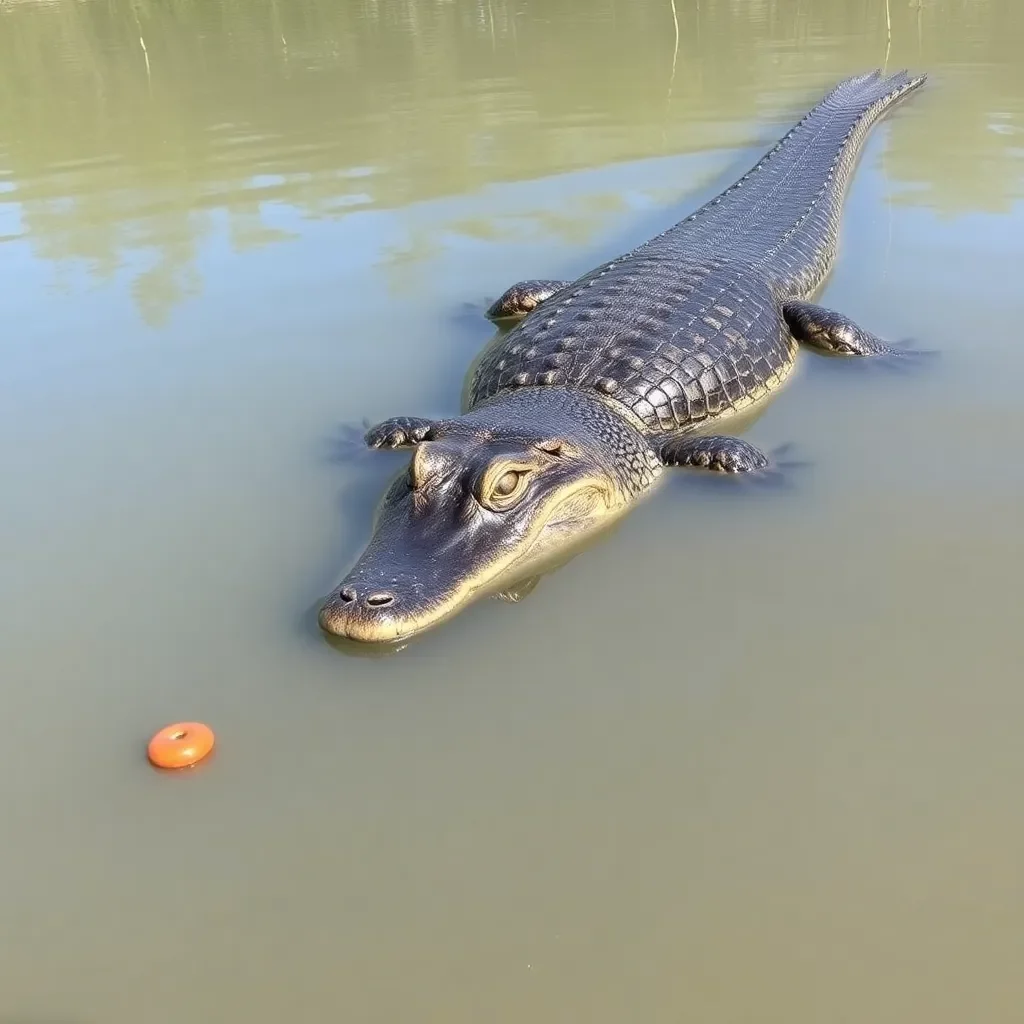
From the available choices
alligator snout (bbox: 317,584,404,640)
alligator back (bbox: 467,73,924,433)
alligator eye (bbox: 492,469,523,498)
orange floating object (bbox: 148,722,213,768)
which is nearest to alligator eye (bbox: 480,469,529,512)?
alligator eye (bbox: 492,469,523,498)

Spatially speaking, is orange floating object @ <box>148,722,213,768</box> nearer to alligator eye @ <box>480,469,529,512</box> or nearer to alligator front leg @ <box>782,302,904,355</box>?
alligator eye @ <box>480,469,529,512</box>

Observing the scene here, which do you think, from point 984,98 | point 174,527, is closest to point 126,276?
point 174,527

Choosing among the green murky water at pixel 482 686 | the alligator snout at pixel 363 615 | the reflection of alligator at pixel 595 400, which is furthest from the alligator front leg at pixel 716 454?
the alligator snout at pixel 363 615

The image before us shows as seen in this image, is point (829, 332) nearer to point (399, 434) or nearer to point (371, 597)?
point (399, 434)

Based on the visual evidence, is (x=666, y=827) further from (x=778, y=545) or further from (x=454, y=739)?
(x=778, y=545)

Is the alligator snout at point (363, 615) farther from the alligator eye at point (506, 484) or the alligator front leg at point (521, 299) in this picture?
the alligator front leg at point (521, 299)
